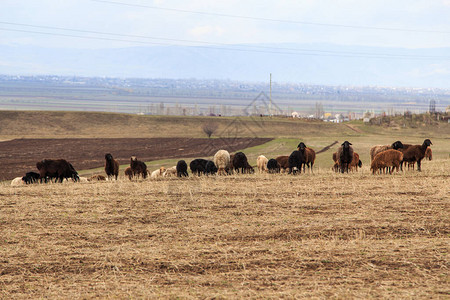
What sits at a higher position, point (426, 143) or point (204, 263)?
Answer: point (426, 143)

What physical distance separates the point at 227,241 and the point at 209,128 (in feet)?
249

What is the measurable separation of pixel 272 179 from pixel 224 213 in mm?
6430

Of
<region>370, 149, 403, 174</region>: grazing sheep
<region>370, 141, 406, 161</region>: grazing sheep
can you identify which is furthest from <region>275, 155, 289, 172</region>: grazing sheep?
<region>370, 149, 403, 174</region>: grazing sheep

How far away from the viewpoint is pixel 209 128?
87.8 m

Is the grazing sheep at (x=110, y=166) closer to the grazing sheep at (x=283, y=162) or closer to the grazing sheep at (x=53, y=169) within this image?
the grazing sheep at (x=53, y=169)

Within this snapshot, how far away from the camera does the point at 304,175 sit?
22000 millimetres

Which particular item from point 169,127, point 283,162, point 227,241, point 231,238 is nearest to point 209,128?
point 169,127

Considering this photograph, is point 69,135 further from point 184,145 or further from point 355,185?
point 355,185

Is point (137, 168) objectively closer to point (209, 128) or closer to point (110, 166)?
point (110, 166)

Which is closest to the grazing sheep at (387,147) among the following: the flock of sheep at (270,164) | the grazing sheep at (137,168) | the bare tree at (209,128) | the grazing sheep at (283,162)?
the flock of sheep at (270,164)

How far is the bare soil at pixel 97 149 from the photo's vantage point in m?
51.2

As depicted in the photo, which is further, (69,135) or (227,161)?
(69,135)

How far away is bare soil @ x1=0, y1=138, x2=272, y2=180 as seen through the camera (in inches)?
2014

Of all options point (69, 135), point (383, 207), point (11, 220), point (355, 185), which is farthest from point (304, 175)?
point (69, 135)
